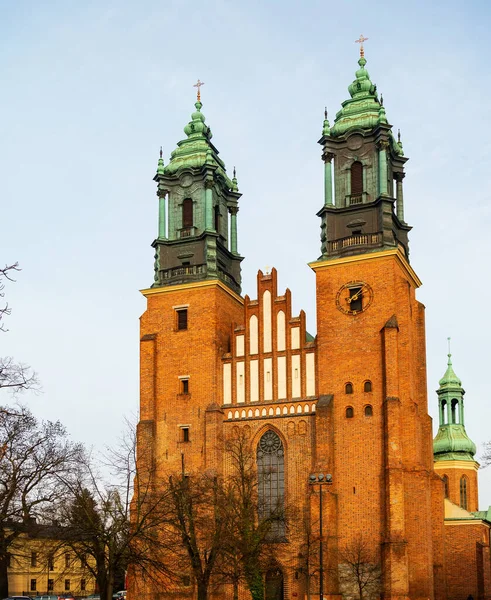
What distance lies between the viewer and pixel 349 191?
51.9 meters

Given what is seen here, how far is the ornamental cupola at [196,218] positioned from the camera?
54031 mm

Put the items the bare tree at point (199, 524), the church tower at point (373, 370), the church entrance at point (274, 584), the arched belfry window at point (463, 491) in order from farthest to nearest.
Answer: the arched belfry window at point (463, 491)
the church entrance at point (274, 584)
the church tower at point (373, 370)
the bare tree at point (199, 524)

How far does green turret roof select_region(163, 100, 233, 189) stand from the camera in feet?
184

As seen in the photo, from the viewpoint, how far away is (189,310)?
52812 millimetres

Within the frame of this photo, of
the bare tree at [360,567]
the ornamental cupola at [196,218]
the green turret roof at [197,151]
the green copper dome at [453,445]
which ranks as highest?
the green turret roof at [197,151]

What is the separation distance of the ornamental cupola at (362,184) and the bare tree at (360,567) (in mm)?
15174

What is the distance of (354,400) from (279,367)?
15.7ft

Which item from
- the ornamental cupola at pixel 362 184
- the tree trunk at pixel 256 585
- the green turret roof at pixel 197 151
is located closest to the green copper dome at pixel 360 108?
the ornamental cupola at pixel 362 184

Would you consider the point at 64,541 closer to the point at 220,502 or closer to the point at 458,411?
the point at 220,502

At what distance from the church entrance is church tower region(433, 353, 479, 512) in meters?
34.9

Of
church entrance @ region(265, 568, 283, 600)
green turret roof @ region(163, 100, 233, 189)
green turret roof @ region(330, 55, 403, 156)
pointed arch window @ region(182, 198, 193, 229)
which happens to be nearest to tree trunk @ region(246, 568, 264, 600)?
church entrance @ region(265, 568, 283, 600)

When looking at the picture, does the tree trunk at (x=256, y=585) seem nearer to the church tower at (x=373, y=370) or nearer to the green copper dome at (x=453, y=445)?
the church tower at (x=373, y=370)

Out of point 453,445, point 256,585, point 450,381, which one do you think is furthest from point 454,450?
point 256,585

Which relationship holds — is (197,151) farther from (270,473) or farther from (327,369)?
(270,473)
